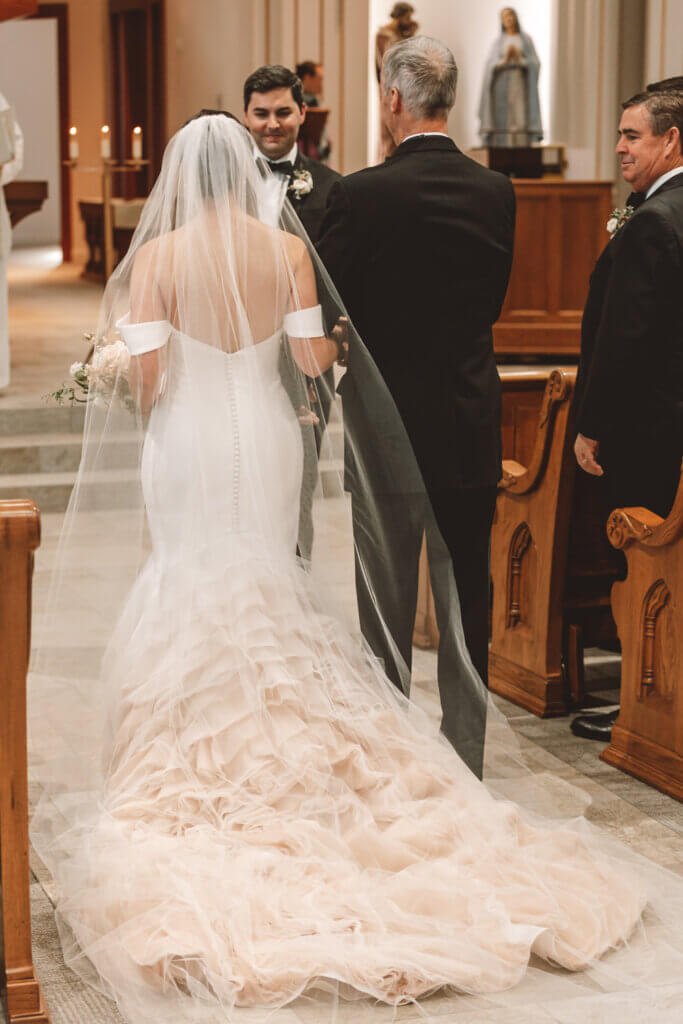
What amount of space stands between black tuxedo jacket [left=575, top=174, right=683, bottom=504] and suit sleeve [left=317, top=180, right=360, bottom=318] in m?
0.80

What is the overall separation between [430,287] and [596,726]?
1.53 metres

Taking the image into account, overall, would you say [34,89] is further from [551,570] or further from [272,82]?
[551,570]

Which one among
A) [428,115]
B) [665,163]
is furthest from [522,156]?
[428,115]

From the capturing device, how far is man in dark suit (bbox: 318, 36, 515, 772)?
10.7 ft

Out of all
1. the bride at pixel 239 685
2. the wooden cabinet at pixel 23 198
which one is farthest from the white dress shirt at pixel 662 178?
the wooden cabinet at pixel 23 198

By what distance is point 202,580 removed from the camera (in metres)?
3.12

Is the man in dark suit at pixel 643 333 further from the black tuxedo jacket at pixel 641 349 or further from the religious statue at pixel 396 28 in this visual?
the religious statue at pixel 396 28

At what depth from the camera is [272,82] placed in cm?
469

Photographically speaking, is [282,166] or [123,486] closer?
[123,486]

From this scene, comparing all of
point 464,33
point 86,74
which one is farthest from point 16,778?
point 86,74

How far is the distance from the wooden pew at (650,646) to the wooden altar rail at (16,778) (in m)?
1.86

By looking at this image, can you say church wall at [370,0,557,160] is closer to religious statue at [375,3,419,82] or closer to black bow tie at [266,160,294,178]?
religious statue at [375,3,419,82]

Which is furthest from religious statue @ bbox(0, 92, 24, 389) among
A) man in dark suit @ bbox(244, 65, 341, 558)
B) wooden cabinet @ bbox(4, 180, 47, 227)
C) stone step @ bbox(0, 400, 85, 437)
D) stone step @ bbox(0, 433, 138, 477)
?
man in dark suit @ bbox(244, 65, 341, 558)

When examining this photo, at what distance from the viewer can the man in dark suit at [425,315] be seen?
3.26m
